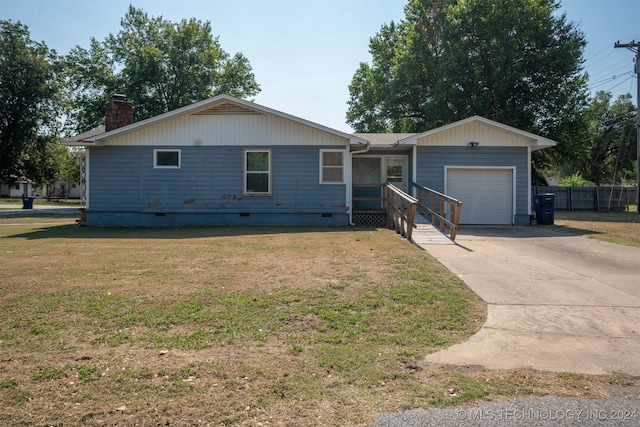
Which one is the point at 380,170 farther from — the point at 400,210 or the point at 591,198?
the point at 591,198

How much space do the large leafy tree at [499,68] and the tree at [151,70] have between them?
16.5m

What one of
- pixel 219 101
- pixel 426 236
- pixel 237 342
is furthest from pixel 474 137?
pixel 237 342

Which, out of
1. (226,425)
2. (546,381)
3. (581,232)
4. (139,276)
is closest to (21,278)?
(139,276)

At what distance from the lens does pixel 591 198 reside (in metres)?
28.1

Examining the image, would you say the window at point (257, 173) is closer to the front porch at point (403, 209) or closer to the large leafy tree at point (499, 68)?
the front porch at point (403, 209)

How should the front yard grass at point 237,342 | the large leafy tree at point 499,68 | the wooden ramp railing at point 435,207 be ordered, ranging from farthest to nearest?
the large leafy tree at point 499,68, the wooden ramp railing at point 435,207, the front yard grass at point 237,342

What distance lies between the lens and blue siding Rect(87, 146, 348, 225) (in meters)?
15.2

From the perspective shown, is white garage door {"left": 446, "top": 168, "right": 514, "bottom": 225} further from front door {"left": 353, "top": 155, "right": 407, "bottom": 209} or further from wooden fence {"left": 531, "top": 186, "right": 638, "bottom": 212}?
wooden fence {"left": 531, "top": 186, "right": 638, "bottom": 212}

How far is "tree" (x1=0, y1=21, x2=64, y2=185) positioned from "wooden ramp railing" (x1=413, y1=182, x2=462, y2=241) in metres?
35.7

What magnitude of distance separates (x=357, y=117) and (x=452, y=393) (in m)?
32.9

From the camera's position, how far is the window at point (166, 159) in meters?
15.3

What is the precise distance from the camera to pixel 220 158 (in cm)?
1523

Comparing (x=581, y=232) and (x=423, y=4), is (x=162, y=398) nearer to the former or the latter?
(x=581, y=232)

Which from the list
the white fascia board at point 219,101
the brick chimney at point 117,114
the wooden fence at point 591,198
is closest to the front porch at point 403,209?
the white fascia board at point 219,101
